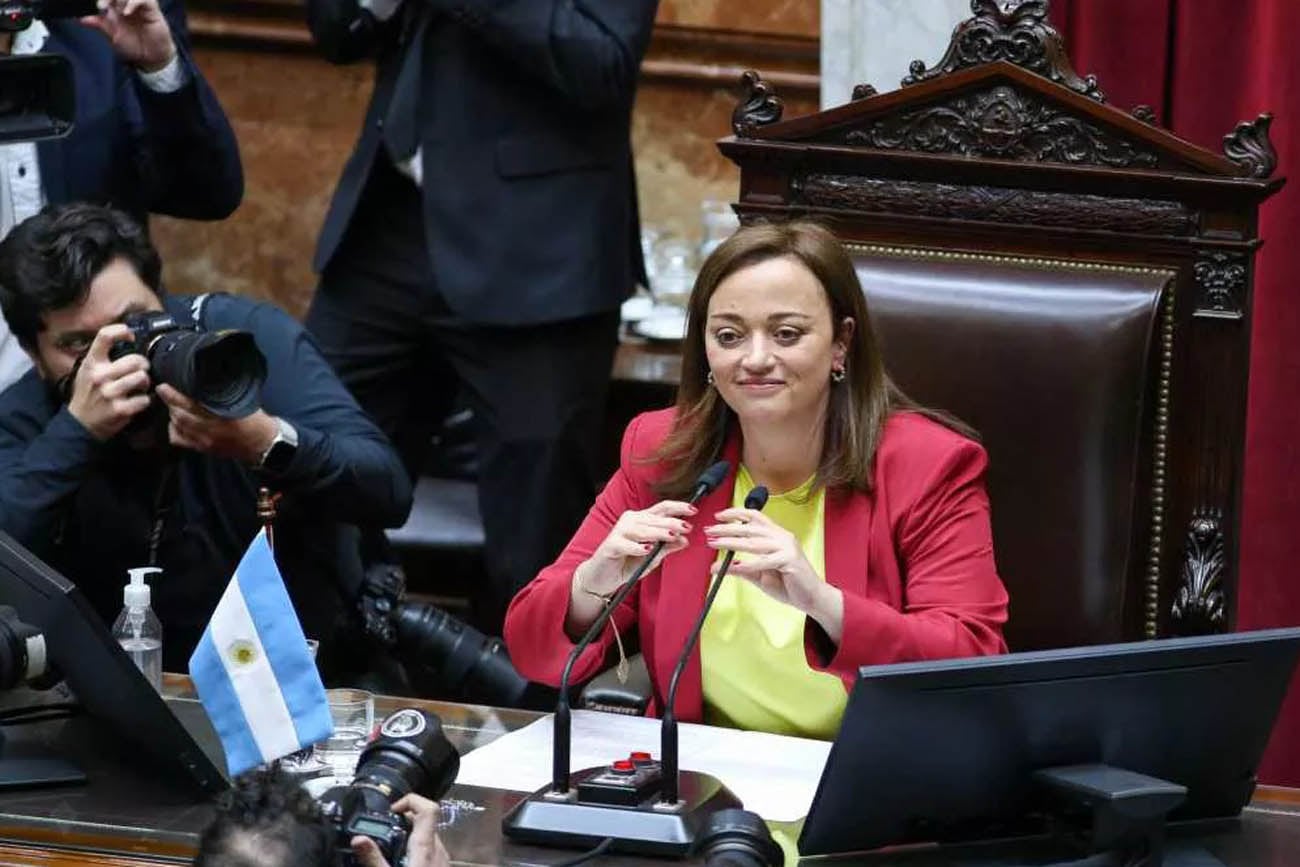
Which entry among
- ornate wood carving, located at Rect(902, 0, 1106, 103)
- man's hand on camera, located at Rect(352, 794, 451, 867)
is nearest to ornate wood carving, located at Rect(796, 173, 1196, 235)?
ornate wood carving, located at Rect(902, 0, 1106, 103)

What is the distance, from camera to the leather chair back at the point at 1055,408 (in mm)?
2404

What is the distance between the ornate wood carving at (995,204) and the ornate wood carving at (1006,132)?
4 centimetres

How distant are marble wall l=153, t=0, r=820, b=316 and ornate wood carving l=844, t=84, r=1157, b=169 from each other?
158 centimetres

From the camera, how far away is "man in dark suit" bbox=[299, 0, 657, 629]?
318cm

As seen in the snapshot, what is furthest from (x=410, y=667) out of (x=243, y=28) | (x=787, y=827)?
(x=243, y=28)

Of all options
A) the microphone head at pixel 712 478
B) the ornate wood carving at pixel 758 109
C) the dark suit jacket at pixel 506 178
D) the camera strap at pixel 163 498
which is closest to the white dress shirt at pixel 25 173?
the dark suit jacket at pixel 506 178

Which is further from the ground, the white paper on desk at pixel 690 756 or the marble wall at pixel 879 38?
the marble wall at pixel 879 38

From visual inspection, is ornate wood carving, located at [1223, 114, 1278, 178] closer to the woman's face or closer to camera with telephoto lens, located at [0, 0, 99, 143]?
the woman's face

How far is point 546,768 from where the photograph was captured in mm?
2014

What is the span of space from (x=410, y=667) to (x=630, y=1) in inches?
38.1

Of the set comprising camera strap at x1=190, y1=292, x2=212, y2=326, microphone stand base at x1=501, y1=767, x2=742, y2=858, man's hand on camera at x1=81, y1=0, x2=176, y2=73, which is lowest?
microphone stand base at x1=501, y1=767, x2=742, y2=858

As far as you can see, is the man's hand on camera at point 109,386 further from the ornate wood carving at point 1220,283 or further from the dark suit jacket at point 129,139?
the ornate wood carving at point 1220,283

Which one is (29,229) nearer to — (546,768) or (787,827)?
(546,768)

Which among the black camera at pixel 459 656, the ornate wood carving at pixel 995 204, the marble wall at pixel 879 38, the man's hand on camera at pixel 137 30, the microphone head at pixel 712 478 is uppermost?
the man's hand on camera at pixel 137 30
